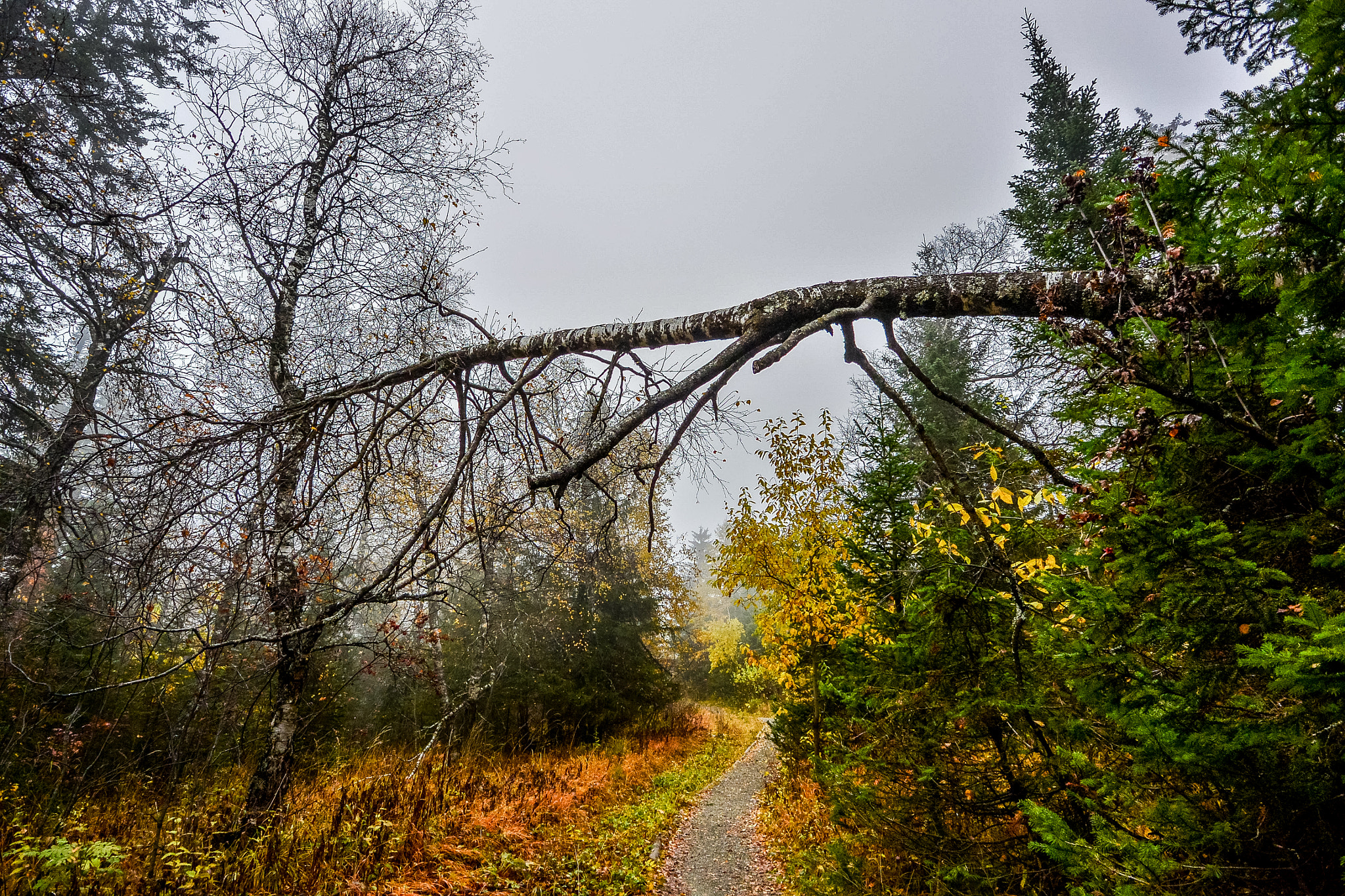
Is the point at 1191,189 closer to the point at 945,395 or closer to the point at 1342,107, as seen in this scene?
the point at 1342,107

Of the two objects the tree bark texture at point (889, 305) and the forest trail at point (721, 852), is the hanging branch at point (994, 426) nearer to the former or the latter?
the tree bark texture at point (889, 305)

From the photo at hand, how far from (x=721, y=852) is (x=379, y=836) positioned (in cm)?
507

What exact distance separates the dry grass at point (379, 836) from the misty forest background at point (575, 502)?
0.05m

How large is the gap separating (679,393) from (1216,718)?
2.12 metres

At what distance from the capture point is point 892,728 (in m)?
3.49

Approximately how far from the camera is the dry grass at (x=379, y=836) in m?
3.46

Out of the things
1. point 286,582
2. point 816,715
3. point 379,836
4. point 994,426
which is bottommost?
point 379,836

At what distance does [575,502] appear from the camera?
185 inches

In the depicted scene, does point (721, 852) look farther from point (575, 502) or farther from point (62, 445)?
point (62, 445)

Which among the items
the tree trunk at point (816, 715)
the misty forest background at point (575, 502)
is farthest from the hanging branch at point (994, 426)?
the tree trunk at point (816, 715)

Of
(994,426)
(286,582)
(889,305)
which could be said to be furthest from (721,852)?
(889,305)

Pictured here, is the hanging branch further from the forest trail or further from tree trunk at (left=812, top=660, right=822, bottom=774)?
the forest trail

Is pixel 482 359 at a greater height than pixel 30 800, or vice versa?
pixel 482 359

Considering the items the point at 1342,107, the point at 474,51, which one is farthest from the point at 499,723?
the point at 1342,107
